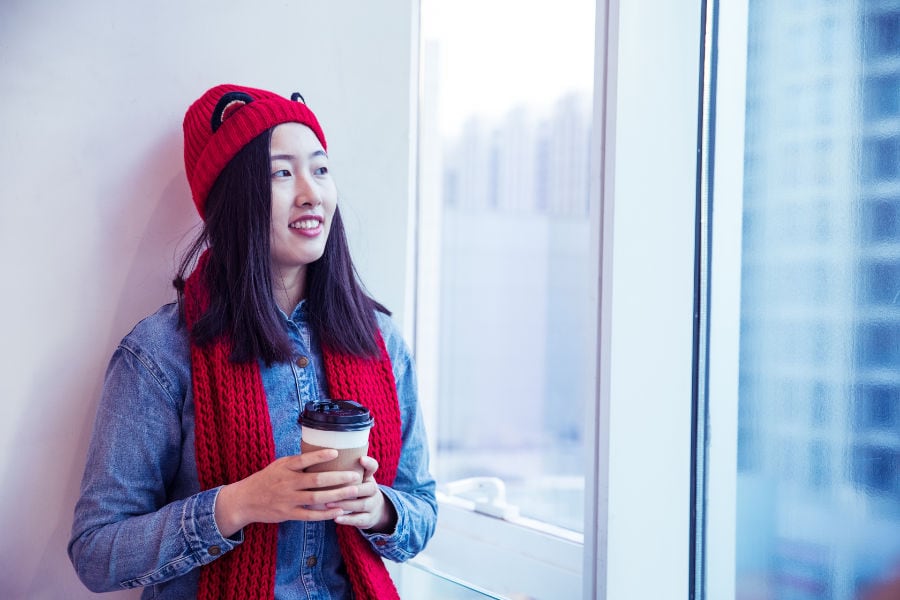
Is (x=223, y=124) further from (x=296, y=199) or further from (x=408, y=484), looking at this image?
(x=408, y=484)

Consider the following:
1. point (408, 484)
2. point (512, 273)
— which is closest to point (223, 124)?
point (408, 484)

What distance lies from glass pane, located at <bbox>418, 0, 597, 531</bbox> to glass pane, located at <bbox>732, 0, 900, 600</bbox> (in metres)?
1.28

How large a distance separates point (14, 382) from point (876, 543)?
53.3 inches

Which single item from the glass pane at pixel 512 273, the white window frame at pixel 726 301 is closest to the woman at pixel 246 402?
the white window frame at pixel 726 301

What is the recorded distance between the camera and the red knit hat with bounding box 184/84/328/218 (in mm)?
1022

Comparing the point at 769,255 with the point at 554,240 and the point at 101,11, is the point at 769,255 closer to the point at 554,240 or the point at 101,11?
the point at 101,11

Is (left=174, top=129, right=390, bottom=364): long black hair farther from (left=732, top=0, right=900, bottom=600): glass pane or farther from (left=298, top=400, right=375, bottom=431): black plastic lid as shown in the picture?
(left=732, top=0, right=900, bottom=600): glass pane

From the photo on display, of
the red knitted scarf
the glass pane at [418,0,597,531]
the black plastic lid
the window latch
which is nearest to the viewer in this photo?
the black plastic lid

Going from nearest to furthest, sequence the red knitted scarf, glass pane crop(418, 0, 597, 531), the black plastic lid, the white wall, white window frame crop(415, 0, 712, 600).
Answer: the black plastic lid < the red knitted scarf < the white wall < white window frame crop(415, 0, 712, 600) < glass pane crop(418, 0, 597, 531)

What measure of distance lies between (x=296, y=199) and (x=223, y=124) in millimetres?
155

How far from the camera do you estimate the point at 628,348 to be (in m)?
1.20

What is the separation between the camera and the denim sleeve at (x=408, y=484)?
106 cm

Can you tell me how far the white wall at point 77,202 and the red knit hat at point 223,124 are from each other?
14 cm

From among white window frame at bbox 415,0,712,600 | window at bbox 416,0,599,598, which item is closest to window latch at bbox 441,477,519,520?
window at bbox 416,0,599,598
